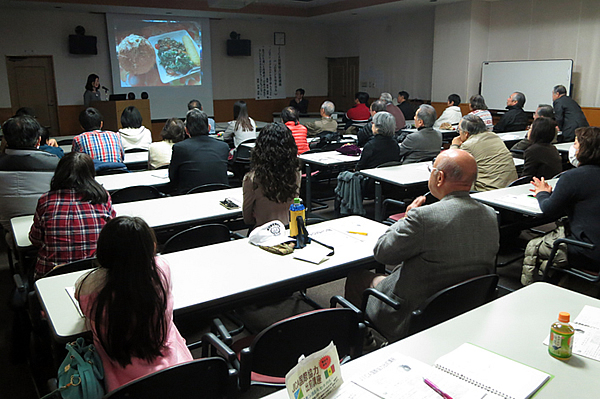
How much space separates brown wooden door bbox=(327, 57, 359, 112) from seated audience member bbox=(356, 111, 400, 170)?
8625mm

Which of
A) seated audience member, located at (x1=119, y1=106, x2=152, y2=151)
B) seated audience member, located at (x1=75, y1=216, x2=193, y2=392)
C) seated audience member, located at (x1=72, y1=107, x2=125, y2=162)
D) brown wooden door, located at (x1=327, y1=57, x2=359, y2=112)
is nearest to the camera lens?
seated audience member, located at (x1=75, y1=216, x2=193, y2=392)

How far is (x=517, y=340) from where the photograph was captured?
65.6 inches

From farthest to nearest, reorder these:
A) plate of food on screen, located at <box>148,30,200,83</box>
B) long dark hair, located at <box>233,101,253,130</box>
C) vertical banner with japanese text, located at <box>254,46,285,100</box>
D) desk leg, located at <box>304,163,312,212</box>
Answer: vertical banner with japanese text, located at <box>254,46,285,100</box> → plate of food on screen, located at <box>148,30,200,83</box> → long dark hair, located at <box>233,101,253,130</box> → desk leg, located at <box>304,163,312,212</box>

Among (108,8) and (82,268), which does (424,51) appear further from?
(82,268)

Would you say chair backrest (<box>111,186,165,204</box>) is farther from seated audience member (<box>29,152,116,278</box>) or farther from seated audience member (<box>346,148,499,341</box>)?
seated audience member (<box>346,148,499,341</box>)

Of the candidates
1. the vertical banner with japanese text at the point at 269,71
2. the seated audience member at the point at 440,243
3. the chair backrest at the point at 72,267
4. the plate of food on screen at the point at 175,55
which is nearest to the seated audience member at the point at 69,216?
the chair backrest at the point at 72,267

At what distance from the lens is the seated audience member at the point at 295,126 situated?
18.9 feet

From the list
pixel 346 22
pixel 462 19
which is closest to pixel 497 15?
pixel 462 19

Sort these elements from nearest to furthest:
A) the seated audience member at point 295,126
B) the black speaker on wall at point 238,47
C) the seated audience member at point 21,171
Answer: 1. the seated audience member at point 21,171
2. the seated audience member at point 295,126
3. the black speaker on wall at point 238,47

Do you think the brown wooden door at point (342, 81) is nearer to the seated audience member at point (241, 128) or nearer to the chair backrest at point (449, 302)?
the seated audience member at point (241, 128)

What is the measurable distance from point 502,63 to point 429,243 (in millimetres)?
8924

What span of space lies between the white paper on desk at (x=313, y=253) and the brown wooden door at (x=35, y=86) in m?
9.74

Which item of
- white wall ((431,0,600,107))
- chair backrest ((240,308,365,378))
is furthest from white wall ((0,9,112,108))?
chair backrest ((240,308,365,378))

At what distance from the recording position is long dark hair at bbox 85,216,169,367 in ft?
5.07
